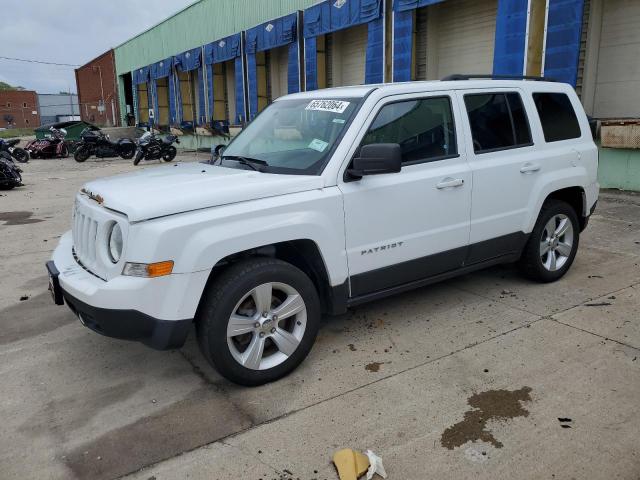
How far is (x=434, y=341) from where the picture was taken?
4027 millimetres

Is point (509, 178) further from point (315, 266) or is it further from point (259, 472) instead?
point (259, 472)

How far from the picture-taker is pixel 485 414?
3.08m

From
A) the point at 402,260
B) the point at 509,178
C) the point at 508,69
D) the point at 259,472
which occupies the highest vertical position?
the point at 508,69

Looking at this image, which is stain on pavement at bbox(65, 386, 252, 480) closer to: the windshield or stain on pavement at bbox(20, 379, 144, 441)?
stain on pavement at bbox(20, 379, 144, 441)

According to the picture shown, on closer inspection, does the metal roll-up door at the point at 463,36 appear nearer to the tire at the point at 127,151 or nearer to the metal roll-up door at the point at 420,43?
the metal roll-up door at the point at 420,43

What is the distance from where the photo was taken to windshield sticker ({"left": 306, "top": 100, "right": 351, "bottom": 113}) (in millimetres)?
3904

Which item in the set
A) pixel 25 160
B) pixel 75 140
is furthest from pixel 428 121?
pixel 75 140

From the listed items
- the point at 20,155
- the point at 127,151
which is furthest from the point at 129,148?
the point at 20,155

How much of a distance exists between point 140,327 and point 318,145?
1717 millimetres

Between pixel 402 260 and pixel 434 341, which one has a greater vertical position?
pixel 402 260

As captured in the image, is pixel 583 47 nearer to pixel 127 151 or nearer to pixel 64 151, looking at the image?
pixel 127 151

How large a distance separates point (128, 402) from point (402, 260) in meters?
2.10

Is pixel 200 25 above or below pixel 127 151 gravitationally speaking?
above

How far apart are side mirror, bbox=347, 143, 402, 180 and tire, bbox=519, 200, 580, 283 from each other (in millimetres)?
2063
